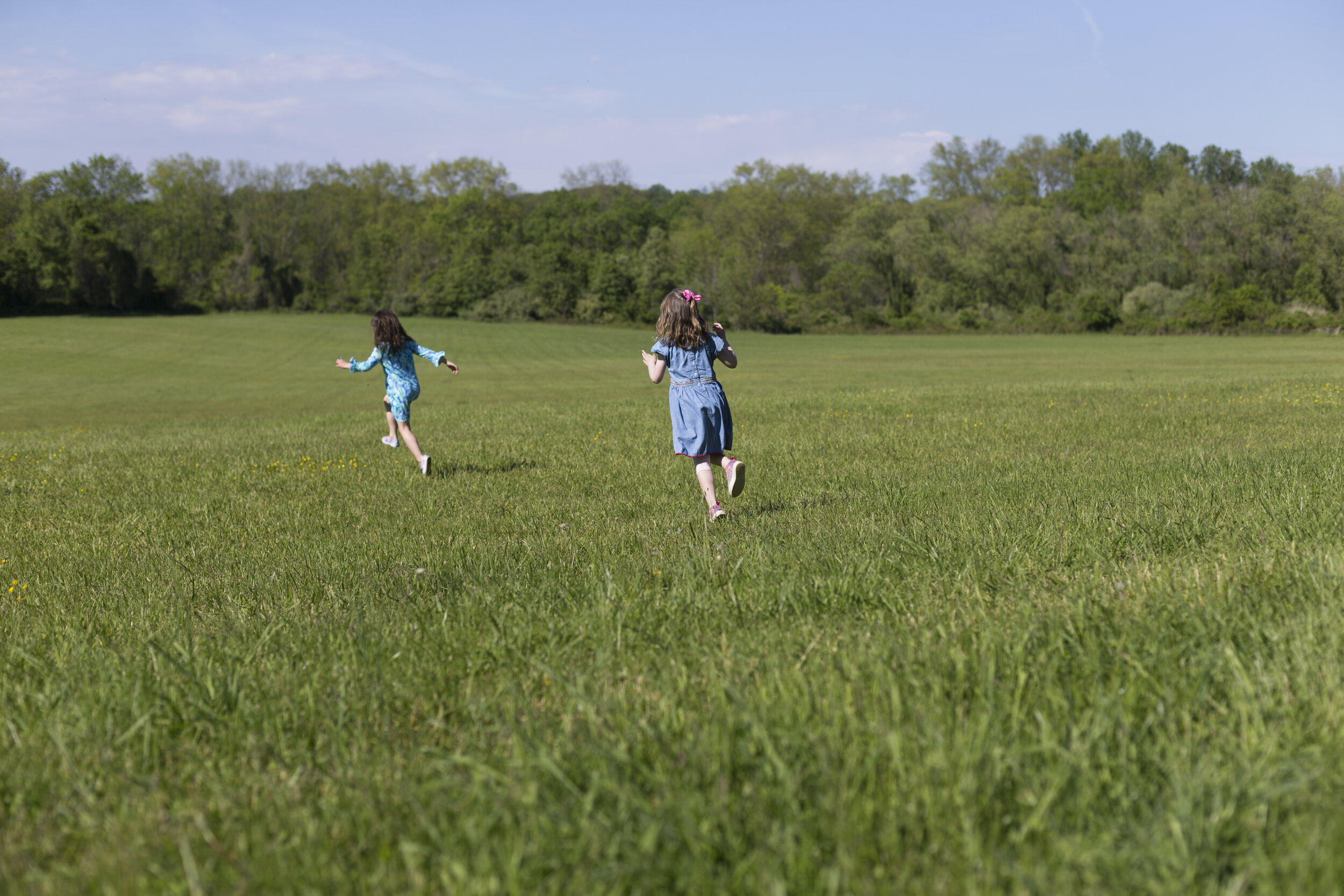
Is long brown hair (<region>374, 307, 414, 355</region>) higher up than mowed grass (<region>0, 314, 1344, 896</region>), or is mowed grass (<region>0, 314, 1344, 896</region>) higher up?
long brown hair (<region>374, 307, 414, 355</region>)

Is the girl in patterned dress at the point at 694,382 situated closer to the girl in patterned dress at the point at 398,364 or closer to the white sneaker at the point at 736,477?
the white sneaker at the point at 736,477

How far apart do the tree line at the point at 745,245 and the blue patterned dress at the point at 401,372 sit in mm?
70293

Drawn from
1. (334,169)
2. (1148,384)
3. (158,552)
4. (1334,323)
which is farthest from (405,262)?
(158,552)

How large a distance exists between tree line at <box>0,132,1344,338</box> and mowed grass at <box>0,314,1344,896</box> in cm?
7316

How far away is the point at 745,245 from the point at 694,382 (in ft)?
296

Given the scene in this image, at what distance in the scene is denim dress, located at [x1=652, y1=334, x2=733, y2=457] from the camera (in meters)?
7.68

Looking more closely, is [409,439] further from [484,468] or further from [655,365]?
[655,365]

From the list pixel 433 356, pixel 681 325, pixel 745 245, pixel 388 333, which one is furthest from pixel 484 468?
pixel 745 245

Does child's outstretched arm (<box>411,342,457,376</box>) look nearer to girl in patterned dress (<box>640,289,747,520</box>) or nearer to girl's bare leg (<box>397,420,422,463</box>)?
girl's bare leg (<box>397,420,422,463</box>)

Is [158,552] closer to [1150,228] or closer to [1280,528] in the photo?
[1280,528]

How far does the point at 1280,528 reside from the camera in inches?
184

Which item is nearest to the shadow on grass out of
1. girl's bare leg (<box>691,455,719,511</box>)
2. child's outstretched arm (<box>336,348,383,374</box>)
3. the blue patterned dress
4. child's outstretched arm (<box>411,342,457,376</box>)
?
the blue patterned dress

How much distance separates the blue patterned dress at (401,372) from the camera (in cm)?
1124

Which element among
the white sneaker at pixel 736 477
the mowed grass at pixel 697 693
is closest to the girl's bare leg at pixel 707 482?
the white sneaker at pixel 736 477
